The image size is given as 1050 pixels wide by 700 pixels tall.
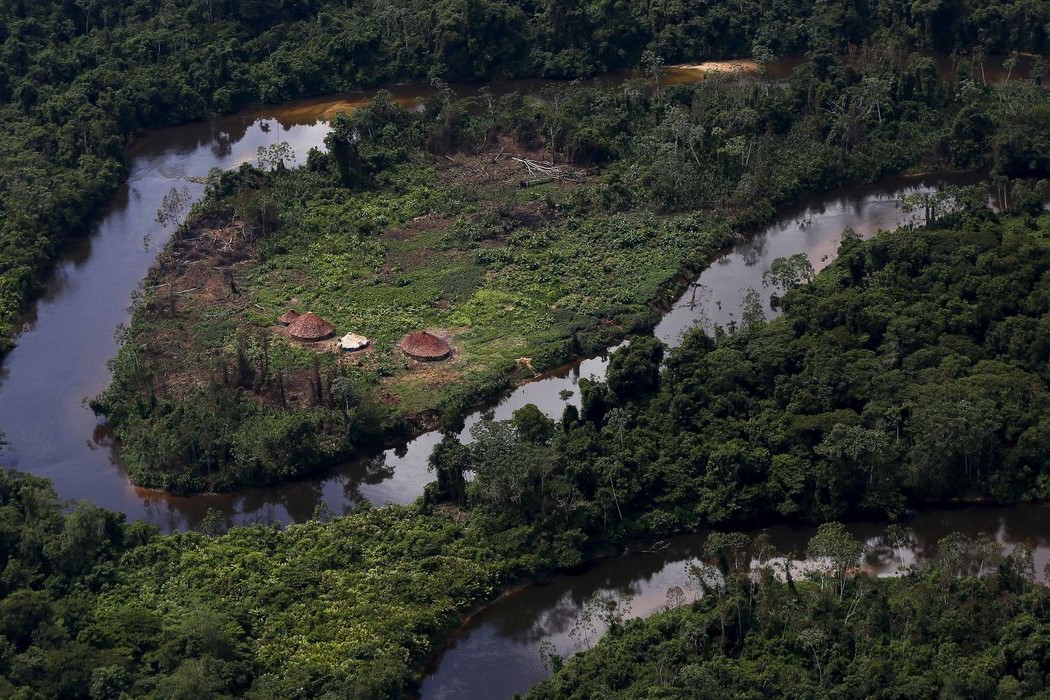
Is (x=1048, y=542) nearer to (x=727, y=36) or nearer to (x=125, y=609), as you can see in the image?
(x=125, y=609)

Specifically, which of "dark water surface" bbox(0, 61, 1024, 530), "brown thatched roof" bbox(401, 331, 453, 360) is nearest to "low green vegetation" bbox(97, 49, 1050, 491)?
"brown thatched roof" bbox(401, 331, 453, 360)

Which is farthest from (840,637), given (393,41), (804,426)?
(393,41)

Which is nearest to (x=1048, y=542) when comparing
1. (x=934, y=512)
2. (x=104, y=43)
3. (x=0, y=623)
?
(x=934, y=512)

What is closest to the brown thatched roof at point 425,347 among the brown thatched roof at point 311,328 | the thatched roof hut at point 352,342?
the thatched roof hut at point 352,342

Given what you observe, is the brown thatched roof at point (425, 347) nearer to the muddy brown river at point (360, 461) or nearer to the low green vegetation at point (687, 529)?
the muddy brown river at point (360, 461)

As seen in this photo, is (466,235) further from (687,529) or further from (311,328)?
(687,529)
